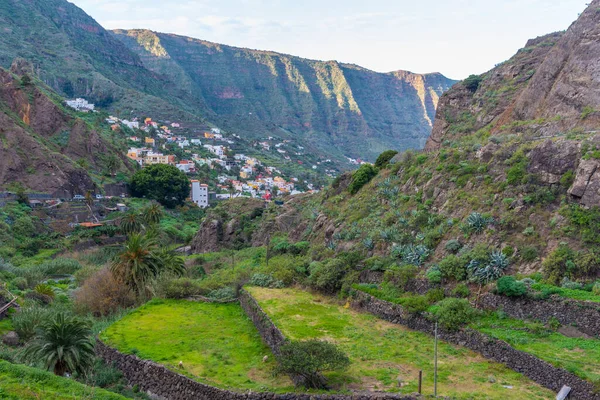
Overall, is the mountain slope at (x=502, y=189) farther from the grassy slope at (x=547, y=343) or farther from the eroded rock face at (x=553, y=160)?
the grassy slope at (x=547, y=343)

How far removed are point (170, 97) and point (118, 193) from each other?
93.9 meters

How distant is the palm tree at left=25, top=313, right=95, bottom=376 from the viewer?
636 inches

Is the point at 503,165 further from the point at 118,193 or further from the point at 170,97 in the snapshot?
the point at 170,97

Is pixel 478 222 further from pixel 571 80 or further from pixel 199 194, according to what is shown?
pixel 199 194

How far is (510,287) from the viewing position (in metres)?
17.9

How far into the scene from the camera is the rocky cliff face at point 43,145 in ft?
199

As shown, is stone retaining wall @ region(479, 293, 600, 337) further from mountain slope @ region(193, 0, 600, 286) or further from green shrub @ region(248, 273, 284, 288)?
green shrub @ region(248, 273, 284, 288)

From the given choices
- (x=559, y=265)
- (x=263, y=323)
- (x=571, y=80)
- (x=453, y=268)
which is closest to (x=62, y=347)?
(x=263, y=323)

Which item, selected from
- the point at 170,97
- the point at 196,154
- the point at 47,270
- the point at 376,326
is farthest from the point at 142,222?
the point at 170,97

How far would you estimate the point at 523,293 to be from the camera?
1756 centimetres

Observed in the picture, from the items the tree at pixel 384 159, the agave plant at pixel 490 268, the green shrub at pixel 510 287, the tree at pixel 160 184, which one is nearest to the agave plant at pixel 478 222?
the agave plant at pixel 490 268

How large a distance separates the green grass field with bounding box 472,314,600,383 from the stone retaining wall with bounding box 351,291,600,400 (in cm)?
20

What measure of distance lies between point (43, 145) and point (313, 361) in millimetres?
62184

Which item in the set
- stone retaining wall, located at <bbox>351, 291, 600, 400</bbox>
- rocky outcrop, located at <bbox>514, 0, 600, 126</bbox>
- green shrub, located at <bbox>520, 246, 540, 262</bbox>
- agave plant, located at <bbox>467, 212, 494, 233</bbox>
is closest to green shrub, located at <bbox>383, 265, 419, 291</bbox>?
stone retaining wall, located at <bbox>351, 291, 600, 400</bbox>
